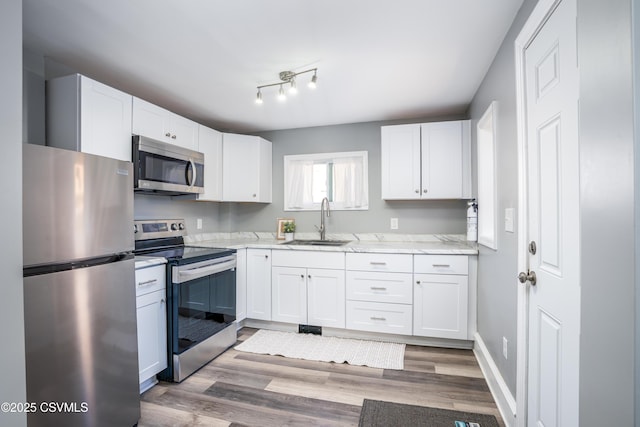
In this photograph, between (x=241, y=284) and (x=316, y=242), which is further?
(x=316, y=242)

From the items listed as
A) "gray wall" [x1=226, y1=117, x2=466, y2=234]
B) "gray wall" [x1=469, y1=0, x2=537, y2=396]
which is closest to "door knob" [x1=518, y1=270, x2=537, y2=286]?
"gray wall" [x1=469, y1=0, x2=537, y2=396]

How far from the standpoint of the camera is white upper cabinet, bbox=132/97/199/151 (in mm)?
2320

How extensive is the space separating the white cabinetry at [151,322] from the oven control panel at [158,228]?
583 mm

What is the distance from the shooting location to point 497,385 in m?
1.88

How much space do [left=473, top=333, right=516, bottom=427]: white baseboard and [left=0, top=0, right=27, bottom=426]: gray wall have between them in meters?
2.29

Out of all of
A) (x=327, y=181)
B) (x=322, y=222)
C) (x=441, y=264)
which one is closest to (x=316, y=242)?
(x=322, y=222)

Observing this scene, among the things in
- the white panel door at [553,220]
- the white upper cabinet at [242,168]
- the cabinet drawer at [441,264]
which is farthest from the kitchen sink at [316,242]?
the white panel door at [553,220]

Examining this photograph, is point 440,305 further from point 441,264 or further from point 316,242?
point 316,242

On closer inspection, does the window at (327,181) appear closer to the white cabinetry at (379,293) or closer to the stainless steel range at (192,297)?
the white cabinetry at (379,293)

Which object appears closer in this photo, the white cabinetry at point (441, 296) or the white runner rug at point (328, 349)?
the white runner rug at point (328, 349)

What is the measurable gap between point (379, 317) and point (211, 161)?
2428 millimetres

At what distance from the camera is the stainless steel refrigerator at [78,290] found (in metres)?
1.25

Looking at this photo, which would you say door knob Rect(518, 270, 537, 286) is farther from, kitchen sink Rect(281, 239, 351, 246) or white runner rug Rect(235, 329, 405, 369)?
kitchen sink Rect(281, 239, 351, 246)

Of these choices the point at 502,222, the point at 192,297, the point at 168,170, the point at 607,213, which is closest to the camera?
the point at 607,213
